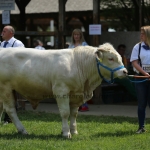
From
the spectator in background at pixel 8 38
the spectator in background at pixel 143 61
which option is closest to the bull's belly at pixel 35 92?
the spectator in background at pixel 143 61

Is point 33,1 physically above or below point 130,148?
above

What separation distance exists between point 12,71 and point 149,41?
236cm

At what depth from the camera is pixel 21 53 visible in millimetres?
8781

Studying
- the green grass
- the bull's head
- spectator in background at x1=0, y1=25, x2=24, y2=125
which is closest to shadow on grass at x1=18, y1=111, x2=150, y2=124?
the green grass

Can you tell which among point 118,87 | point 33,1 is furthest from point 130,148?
point 33,1

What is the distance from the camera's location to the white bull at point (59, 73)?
8484mm

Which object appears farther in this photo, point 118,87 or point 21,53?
point 118,87

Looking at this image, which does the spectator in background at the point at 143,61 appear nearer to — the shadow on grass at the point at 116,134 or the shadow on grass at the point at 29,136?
the shadow on grass at the point at 116,134

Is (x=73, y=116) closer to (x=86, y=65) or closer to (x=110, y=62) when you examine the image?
(x=86, y=65)

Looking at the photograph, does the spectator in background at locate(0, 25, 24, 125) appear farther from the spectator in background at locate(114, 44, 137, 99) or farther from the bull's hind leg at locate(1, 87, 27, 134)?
the spectator in background at locate(114, 44, 137, 99)

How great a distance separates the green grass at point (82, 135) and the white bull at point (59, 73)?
328 mm

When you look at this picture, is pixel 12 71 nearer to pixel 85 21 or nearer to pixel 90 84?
pixel 90 84

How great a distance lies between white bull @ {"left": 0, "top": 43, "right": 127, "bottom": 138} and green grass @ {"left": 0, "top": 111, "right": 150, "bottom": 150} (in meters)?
0.33

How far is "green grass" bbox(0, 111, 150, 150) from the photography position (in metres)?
7.80
